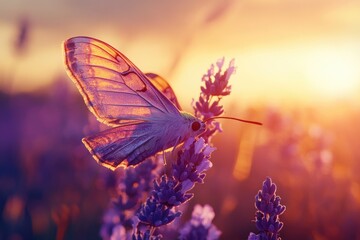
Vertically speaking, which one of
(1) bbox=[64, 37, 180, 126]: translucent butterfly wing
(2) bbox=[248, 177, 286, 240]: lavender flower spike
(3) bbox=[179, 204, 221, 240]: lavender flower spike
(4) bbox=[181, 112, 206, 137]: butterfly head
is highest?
(1) bbox=[64, 37, 180, 126]: translucent butterfly wing

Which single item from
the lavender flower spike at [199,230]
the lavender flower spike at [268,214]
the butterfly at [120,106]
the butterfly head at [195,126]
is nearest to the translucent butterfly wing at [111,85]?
the butterfly at [120,106]

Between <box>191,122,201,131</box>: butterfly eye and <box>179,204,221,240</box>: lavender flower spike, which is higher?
<box>191,122,201,131</box>: butterfly eye

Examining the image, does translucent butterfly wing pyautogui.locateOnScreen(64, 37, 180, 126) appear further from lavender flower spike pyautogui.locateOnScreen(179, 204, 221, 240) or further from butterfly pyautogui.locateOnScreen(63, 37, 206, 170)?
lavender flower spike pyautogui.locateOnScreen(179, 204, 221, 240)

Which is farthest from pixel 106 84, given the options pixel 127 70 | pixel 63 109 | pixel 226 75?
pixel 63 109

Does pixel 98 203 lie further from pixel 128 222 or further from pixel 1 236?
pixel 128 222

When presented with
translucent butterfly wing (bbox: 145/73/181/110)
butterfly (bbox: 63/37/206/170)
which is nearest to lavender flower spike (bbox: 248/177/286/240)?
Result: butterfly (bbox: 63/37/206/170)

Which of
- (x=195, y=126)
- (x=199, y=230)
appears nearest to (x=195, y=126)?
(x=195, y=126)
